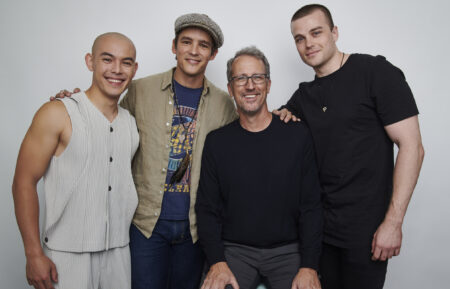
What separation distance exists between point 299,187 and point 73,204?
4.28 feet

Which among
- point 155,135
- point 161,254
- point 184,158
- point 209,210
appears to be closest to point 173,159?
point 184,158

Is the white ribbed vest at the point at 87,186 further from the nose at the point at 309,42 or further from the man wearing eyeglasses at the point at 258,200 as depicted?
the nose at the point at 309,42

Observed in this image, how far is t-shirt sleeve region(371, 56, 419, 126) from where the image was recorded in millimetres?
1802

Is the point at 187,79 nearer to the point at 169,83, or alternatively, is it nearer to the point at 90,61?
the point at 169,83

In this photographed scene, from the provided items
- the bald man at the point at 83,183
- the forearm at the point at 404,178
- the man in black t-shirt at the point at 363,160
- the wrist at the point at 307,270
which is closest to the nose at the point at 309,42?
the man in black t-shirt at the point at 363,160

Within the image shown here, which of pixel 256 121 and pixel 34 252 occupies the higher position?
pixel 256 121

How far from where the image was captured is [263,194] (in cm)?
197

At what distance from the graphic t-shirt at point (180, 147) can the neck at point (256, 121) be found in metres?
0.35

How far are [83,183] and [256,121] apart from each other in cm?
110

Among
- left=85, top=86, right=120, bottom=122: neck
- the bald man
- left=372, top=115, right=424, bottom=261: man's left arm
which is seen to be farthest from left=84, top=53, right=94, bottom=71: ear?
left=372, top=115, right=424, bottom=261: man's left arm

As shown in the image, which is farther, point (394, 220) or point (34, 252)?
point (394, 220)

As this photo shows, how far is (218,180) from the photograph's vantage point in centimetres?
207

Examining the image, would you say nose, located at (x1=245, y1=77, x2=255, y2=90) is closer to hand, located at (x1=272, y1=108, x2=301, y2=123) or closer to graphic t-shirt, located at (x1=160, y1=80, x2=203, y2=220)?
hand, located at (x1=272, y1=108, x2=301, y2=123)

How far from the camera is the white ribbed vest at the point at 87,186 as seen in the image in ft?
5.52
